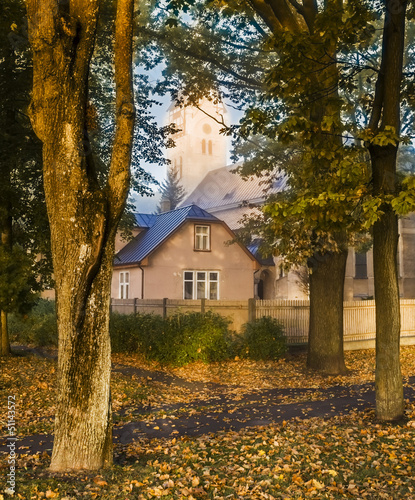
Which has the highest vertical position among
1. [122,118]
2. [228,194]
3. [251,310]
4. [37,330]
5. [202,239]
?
[228,194]

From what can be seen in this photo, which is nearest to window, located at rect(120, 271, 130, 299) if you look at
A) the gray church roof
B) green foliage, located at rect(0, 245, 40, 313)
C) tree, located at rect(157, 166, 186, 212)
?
green foliage, located at rect(0, 245, 40, 313)

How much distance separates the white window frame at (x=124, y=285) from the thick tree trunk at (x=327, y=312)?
65.8ft

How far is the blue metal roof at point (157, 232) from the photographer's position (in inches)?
1382

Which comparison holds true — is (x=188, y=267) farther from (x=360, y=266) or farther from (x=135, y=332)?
(x=360, y=266)

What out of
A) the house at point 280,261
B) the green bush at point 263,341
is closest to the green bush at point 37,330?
the green bush at point 263,341

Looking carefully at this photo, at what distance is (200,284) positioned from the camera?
121 feet

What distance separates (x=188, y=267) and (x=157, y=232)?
3.17 m

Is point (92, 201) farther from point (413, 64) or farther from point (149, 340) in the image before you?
point (413, 64)

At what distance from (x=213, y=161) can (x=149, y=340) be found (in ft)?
309

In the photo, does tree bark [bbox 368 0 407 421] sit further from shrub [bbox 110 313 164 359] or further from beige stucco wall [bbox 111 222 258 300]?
beige stucco wall [bbox 111 222 258 300]

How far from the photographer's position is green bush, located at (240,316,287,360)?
20016mm

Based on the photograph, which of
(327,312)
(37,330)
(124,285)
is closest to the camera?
(327,312)

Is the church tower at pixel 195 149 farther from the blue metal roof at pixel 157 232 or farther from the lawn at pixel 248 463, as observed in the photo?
the lawn at pixel 248 463

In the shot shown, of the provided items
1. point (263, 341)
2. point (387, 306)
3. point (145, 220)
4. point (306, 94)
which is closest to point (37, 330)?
point (263, 341)
